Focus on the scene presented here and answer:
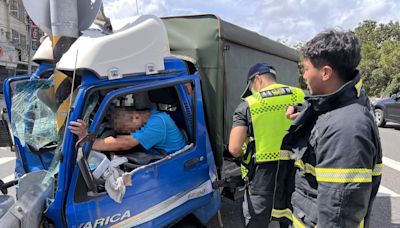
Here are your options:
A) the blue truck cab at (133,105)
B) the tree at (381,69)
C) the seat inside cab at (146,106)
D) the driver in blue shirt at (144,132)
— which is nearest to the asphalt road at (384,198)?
the blue truck cab at (133,105)

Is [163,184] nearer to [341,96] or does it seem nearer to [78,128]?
[78,128]

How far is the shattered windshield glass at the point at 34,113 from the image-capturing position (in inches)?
104

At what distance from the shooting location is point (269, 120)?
118 inches

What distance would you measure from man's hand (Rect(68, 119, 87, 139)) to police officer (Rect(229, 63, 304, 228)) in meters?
1.34

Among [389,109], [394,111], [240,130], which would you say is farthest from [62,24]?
[389,109]

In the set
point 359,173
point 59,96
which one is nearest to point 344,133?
point 359,173

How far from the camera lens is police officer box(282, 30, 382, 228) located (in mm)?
1574

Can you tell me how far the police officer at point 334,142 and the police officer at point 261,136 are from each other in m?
0.95

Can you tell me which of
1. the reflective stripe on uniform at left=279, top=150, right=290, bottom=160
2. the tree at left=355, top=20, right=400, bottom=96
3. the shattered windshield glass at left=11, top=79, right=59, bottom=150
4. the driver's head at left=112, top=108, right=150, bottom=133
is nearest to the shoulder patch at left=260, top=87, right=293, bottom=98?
the reflective stripe on uniform at left=279, top=150, right=290, bottom=160

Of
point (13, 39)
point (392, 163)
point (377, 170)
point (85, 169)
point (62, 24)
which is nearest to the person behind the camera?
point (377, 170)

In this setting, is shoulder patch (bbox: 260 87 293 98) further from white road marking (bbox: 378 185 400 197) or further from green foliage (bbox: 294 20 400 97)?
green foliage (bbox: 294 20 400 97)

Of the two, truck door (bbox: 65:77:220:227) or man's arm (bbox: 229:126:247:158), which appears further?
man's arm (bbox: 229:126:247:158)

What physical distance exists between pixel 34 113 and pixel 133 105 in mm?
757

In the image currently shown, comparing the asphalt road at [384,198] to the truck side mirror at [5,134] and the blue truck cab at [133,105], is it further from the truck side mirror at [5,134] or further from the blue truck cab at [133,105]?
the truck side mirror at [5,134]
